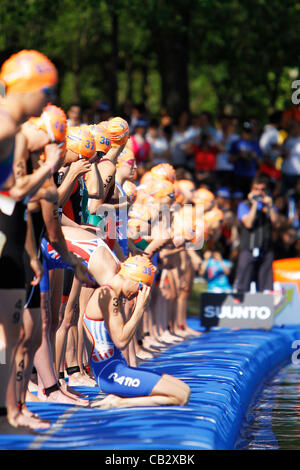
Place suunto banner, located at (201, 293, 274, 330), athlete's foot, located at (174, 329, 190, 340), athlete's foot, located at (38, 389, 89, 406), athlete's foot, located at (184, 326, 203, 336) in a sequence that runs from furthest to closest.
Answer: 1. suunto banner, located at (201, 293, 274, 330)
2. athlete's foot, located at (184, 326, 203, 336)
3. athlete's foot, located at (174, 329, 190, 340)
4. athlete's foot, located at (38, 389, 89, 406)

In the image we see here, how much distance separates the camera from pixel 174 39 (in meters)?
20.7

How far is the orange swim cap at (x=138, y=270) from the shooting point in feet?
20.6

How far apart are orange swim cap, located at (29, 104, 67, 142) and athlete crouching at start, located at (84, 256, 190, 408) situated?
1182 millimetres

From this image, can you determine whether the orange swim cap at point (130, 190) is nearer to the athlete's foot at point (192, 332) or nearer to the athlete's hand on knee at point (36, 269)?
the athlete's foot at point (192, 332)

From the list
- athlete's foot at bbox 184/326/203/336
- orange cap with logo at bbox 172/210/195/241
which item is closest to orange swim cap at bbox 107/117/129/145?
orange cap with logo at bbox 172/210/195/241

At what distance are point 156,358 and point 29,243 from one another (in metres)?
3.71

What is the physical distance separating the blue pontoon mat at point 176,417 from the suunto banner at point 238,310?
2.34 metres

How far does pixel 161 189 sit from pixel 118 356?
3.54 meters

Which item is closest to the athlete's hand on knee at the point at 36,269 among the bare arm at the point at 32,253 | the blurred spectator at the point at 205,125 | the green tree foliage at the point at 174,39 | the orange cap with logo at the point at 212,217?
the bare arm at the point at 32,253

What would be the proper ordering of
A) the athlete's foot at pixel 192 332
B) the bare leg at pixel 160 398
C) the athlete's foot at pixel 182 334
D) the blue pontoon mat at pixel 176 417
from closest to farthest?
the blue pontoon mat at pixel 176 417
the bare leg at pixel 160 398
the athlete's foot at pixel 182 334
the athlete's foot at pixel 192 332

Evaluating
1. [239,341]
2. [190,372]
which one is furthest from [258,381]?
[190,372]

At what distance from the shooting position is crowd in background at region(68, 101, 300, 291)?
639 inches

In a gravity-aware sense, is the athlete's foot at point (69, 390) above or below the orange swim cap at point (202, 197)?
below

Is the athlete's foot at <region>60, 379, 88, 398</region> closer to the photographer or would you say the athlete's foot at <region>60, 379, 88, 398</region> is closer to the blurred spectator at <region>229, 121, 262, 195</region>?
the photographer
